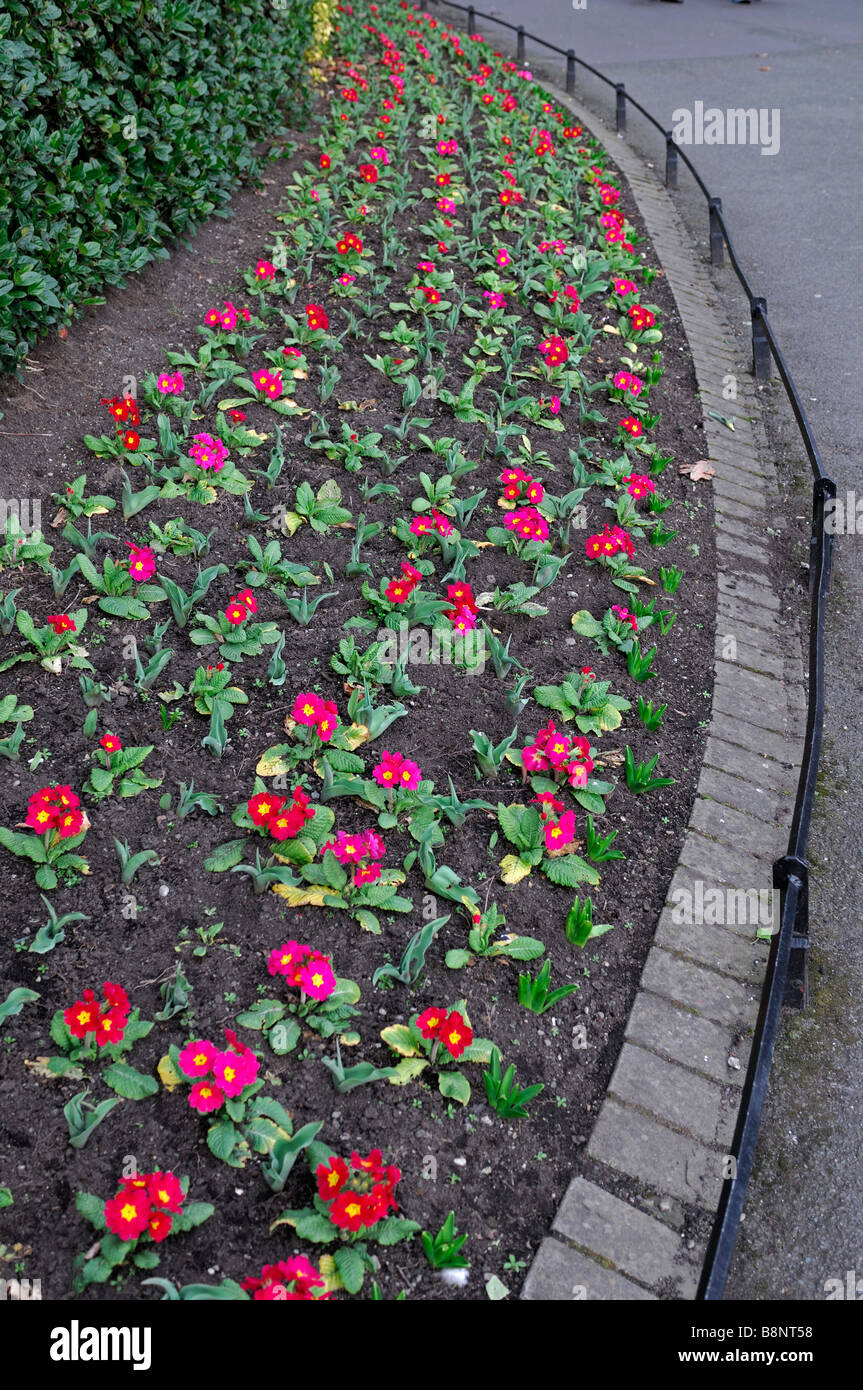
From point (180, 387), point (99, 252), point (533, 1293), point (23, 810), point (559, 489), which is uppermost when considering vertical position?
point (99, 252)

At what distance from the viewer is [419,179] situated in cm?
731

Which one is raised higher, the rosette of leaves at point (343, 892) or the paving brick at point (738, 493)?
the paving brick at point (738, 493)

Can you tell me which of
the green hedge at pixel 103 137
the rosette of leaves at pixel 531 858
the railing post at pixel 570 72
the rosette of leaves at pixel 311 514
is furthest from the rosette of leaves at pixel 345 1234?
the railing post at pixel 570 72

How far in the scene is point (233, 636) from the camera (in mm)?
3539

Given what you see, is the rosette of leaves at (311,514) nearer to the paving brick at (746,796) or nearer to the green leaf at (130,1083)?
the paving brick at (746,796)

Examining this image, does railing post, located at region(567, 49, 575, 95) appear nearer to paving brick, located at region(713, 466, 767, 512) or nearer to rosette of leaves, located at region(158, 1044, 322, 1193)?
paving brick, located at region(713, 466, 767, 512)

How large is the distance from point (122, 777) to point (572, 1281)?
1.85 metres

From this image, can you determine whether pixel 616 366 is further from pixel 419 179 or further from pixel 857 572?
pixel 419 179

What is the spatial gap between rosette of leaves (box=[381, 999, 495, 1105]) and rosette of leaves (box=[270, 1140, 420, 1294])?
0.32 m

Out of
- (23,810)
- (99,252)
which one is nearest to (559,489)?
(99,252)

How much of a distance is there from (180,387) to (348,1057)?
3.14 metres

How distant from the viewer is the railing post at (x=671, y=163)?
8.30 m

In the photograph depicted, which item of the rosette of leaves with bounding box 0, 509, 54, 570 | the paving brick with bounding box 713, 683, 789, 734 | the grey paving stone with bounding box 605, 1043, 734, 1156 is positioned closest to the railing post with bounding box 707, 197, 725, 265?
the paving brick with bounding box 713, 683, 789, 734
